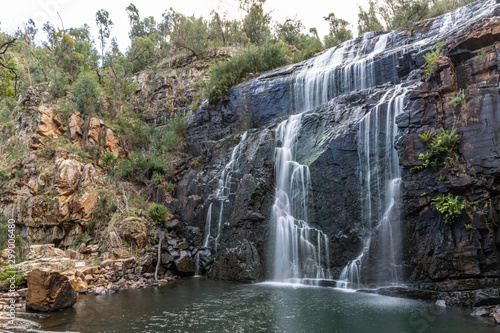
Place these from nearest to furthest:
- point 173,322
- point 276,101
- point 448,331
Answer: point 448,331 < point 173,322 < point 276,101

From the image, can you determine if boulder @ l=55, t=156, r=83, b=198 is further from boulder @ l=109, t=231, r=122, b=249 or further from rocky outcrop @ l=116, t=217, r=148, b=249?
boulder @ l=109, t=231, r=122, b=249

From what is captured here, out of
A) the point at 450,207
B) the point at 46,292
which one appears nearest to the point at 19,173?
the point at 46,292

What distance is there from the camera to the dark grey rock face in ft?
33.0

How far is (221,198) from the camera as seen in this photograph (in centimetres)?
1772

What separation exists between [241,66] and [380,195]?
1630 cm

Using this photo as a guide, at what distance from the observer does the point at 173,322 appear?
8602mm

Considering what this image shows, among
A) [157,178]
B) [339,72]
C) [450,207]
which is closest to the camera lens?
[450,207]

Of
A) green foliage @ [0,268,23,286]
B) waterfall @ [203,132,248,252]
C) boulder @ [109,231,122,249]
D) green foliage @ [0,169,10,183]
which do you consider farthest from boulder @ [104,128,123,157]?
green foliage @ [0,268,23,286]

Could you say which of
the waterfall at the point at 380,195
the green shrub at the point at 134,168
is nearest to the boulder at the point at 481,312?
the waterfall at the point at 380,195

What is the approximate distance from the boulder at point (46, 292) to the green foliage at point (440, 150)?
13.2 meters

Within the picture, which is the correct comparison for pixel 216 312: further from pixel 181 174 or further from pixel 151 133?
pixel 151 133

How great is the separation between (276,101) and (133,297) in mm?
14512

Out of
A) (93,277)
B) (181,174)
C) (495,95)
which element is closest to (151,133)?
(181,174)

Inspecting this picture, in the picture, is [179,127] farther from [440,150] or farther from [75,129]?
[440,150]
